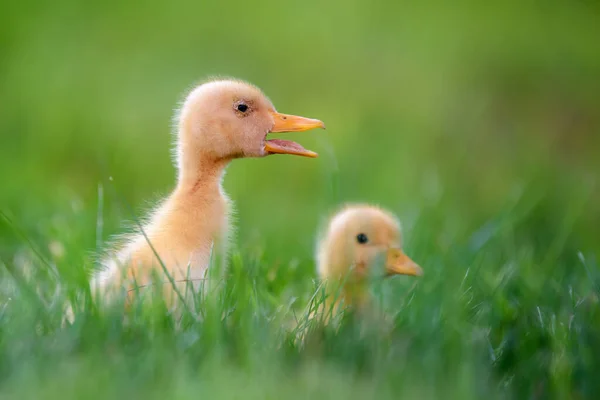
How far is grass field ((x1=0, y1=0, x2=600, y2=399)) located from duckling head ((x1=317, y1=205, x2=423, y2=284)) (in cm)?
14

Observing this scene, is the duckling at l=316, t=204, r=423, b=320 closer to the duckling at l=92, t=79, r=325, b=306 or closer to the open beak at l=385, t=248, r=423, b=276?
the open beak at l=385, t=248, r=423, b=276

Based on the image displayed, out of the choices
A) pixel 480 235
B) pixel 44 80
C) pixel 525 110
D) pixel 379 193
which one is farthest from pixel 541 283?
pixel 44 80

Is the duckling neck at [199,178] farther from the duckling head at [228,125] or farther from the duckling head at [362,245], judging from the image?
the duckling head at [362,245]

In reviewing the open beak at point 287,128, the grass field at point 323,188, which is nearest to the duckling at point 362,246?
the grass field at point 323,188

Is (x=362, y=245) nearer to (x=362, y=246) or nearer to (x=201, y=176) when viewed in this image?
(x=362, y=246)

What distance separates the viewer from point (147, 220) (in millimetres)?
3859

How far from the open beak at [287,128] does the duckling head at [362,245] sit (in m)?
0.48

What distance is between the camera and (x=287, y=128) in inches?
148

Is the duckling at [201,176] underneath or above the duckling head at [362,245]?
above

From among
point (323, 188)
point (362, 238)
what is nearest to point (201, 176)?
point (362, 238)

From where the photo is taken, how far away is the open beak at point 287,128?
3678 mm

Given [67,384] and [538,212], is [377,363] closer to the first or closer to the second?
[67,384]

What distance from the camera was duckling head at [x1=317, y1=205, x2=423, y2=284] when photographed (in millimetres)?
3924

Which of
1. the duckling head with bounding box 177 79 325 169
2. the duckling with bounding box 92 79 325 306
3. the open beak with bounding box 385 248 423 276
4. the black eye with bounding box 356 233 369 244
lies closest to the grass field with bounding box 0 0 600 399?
the open beak with bounding box 385 248 423 276
